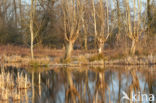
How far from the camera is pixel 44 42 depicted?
3688 centimetres

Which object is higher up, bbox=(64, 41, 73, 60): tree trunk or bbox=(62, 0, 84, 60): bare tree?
bbox=(62, 0, 84, 60): bare tree

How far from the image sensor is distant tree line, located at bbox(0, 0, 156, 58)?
23.2 m

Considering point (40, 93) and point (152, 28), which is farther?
point (152, 28)

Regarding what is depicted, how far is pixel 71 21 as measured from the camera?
22922mm

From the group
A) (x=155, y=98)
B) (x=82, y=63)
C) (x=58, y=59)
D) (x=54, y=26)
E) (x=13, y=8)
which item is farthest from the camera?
(x=13, y=8)

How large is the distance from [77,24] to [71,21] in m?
0.61

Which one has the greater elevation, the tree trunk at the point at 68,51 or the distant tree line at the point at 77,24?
the distant tree line at the point at 77,24

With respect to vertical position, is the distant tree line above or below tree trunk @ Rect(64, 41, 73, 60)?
above

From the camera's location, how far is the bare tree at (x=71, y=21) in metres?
22.8

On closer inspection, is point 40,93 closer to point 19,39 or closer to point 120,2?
point 120,2

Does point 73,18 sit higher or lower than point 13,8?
lower

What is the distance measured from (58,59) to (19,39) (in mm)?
14906

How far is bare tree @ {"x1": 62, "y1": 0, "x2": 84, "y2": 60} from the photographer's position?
2275 cm

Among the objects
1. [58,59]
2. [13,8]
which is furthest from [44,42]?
[58,59]
